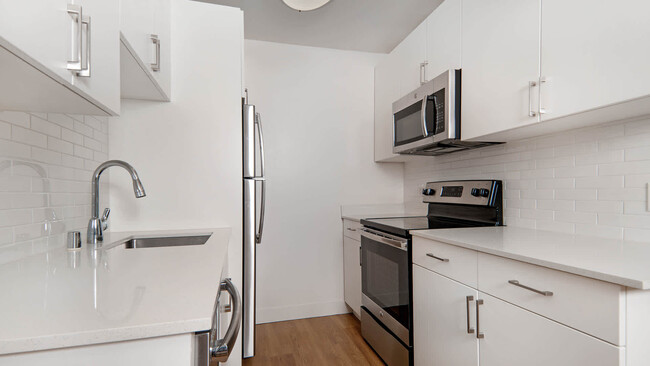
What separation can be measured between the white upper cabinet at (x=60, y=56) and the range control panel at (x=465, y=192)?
186 cm

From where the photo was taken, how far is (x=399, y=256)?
74.1 inches

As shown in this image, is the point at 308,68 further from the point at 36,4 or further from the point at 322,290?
the point at 36,4

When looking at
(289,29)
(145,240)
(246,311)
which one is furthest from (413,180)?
(145,240)

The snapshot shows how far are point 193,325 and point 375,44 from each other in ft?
9.54

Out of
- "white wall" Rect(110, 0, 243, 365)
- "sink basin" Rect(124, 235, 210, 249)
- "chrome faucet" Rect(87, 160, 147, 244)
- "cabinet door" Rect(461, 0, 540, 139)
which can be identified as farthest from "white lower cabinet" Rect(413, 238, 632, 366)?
"chrome faucet" Rect(87, 160, 147, 244)

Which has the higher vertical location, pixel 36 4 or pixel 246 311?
pixel 36 4

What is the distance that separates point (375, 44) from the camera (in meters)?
2.96

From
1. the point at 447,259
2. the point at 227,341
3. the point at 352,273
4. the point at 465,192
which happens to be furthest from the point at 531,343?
the point at 352,273

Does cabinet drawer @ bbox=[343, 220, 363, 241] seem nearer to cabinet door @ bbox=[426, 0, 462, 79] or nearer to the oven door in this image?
the oven door

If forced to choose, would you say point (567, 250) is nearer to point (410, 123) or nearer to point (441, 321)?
point (441, 321)

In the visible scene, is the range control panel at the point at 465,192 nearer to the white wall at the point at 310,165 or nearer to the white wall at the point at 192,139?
the white wall at the point at 310,165

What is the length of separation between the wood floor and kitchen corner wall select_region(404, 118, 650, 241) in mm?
1344

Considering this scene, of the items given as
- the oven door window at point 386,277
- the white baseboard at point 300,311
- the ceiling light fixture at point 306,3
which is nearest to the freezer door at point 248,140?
the ceiling light fixture at point 306,3

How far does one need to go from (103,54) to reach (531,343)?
1.56 metres
